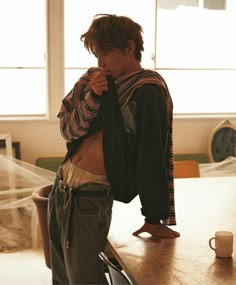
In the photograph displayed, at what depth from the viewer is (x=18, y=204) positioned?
12.2 ft

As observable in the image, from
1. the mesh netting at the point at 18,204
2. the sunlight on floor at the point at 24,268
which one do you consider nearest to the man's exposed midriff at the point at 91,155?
the sunlight on floor at the point at 24,268

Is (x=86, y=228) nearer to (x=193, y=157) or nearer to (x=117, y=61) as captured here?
(x=117, y=61)

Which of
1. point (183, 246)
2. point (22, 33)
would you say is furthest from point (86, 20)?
point (183, 246)

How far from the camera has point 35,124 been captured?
4.27m

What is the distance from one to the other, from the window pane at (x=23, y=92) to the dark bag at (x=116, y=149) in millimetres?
2727

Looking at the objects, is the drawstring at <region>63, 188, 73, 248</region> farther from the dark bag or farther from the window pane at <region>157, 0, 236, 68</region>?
the window pane at <region>157, 0, 236, 68</region>

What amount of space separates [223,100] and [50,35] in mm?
1715

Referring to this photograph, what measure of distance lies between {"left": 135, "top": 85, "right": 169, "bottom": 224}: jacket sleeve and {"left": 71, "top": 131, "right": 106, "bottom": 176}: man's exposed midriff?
0.14m

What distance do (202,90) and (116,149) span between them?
3.25 meters

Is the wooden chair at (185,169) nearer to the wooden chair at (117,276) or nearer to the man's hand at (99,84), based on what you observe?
the man's hand at (99,84)

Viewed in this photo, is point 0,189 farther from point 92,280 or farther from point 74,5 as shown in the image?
point 92,280

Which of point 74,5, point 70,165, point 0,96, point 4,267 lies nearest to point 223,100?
point 74,5

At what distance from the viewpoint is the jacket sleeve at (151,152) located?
168cm

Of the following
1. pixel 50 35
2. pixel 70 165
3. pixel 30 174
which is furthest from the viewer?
pixel 50 35
